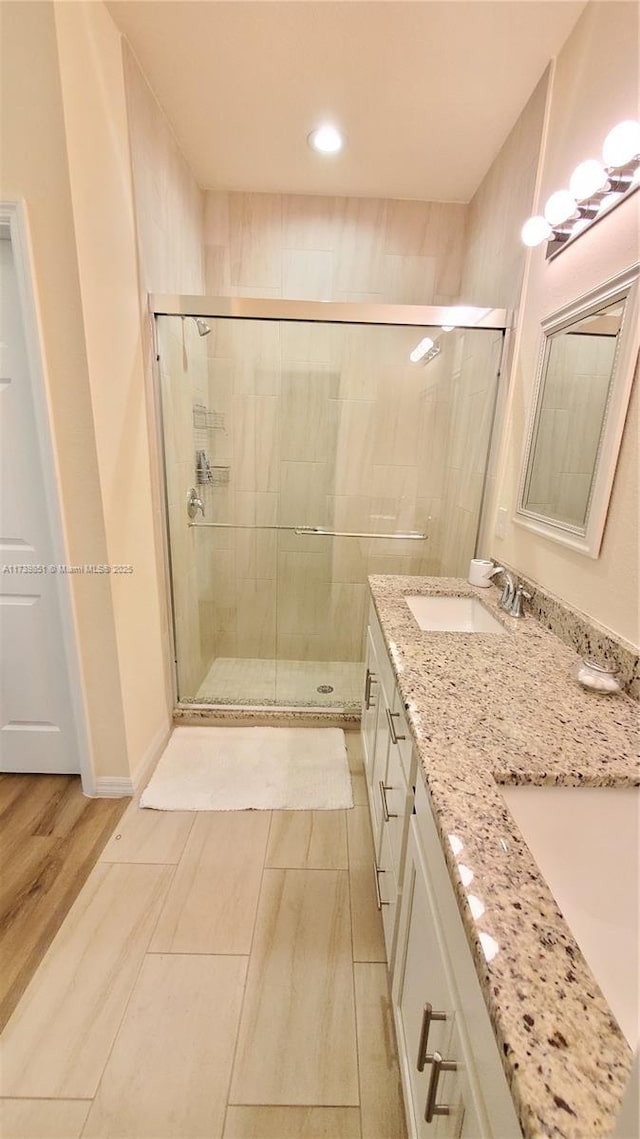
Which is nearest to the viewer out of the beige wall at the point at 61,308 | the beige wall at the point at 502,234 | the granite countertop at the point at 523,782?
the granite countertop at the point at 523,782

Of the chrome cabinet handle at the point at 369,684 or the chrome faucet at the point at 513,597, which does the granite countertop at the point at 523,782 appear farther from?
the chrome cabinet handle at the point at 369,684

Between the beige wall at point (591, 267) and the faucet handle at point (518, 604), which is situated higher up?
the beige wall at point (591, 267)

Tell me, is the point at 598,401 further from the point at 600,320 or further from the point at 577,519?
the point at 577,519

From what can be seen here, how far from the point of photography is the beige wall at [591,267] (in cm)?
111

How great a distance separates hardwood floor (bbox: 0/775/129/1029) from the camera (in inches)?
50.3

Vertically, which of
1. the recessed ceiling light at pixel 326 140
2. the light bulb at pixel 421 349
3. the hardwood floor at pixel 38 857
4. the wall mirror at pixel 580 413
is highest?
the recessed ceiling light at pixel 326 140

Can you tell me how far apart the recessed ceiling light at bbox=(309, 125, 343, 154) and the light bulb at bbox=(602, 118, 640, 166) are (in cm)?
127

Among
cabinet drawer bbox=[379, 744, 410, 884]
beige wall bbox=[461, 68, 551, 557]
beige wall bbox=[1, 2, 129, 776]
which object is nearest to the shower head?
beige wall bbox=[1, 2, 129, 776]

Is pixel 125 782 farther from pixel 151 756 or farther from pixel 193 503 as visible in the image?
pixel 193 503

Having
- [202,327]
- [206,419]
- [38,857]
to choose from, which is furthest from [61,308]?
[38,857]

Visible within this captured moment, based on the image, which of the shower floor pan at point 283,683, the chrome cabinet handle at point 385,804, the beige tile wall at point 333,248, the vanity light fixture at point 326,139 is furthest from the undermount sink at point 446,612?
the vanity light fixture at point 326,139

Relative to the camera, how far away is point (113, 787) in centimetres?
184

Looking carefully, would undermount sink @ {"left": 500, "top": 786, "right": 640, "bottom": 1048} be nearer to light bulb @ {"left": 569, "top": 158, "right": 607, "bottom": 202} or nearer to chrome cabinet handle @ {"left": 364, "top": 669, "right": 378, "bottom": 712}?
chrome cabinet handle @ {"left": 364, "top": 669, "right": 378, "bottom": 712}

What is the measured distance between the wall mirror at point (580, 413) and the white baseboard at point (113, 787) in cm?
190
